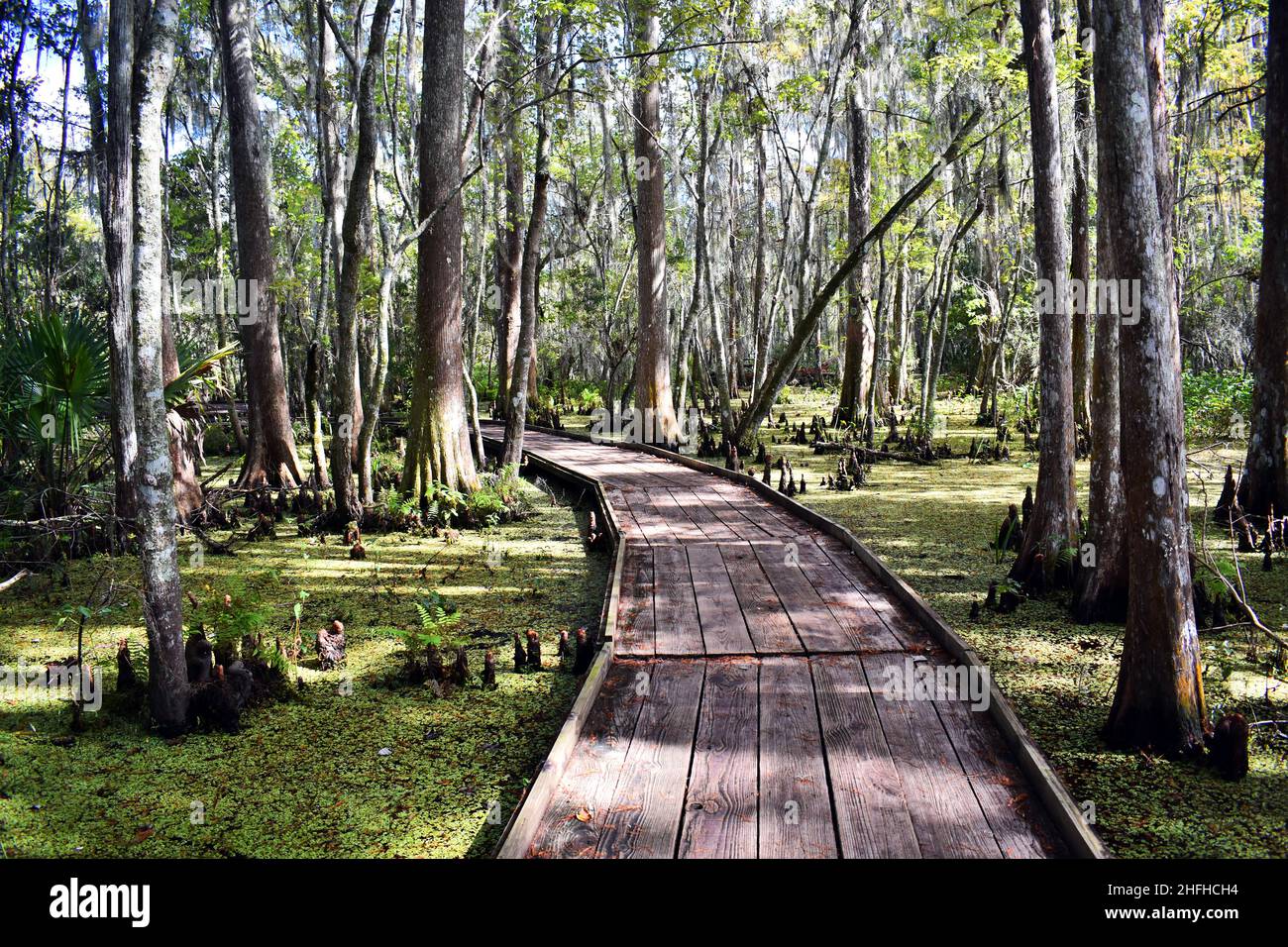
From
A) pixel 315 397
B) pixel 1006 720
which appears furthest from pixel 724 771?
pixel 315 397

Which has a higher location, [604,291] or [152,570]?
[604,291]

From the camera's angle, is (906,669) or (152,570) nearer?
(152,570)

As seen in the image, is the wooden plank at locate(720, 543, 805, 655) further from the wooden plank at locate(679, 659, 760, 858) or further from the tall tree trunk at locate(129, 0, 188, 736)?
the tall tree trunk at locate(129, 0, 188, 736)

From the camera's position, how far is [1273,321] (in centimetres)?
748

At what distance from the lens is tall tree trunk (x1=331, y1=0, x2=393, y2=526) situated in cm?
720

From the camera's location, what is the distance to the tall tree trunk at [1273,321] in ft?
23.9

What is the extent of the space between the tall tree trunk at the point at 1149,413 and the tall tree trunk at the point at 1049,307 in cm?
223

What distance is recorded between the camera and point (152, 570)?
12.7ft

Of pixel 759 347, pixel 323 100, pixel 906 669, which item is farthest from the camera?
pixel 759 347

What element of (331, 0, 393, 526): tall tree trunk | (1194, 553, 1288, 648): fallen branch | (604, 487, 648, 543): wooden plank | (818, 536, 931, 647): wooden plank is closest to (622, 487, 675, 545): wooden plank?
(604, 487, 648, 543): wooden plank
